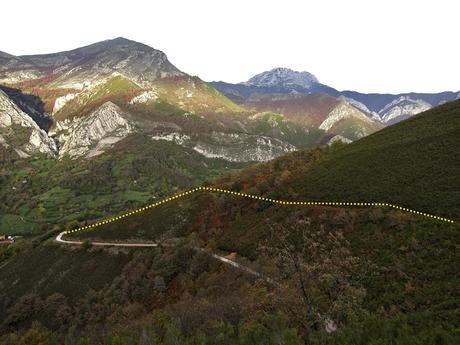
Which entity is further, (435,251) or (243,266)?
(243,266)

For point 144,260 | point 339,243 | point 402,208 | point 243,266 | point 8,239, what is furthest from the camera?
point 8,239

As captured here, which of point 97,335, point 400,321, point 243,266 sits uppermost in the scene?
point 400,321

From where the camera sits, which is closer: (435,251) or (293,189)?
(435,251)

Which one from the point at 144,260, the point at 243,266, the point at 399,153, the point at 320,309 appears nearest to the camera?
the point at 320,309

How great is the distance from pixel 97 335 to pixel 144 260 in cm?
2534

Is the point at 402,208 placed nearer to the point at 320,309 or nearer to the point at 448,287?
the point at 448,287

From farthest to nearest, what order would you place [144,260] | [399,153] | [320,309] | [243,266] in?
[144,260], [399,153], [243,266], [320,309]

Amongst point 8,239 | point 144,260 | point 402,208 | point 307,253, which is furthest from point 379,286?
point 8,239

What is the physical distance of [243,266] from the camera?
70562mm

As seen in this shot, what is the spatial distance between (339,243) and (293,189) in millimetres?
30372

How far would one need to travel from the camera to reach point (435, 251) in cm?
4978

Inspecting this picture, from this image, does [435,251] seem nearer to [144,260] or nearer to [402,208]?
[402,208]

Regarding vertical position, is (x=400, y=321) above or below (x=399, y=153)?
below

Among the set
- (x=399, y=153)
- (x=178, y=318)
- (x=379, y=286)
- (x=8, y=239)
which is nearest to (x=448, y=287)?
(x=379, y=286)
